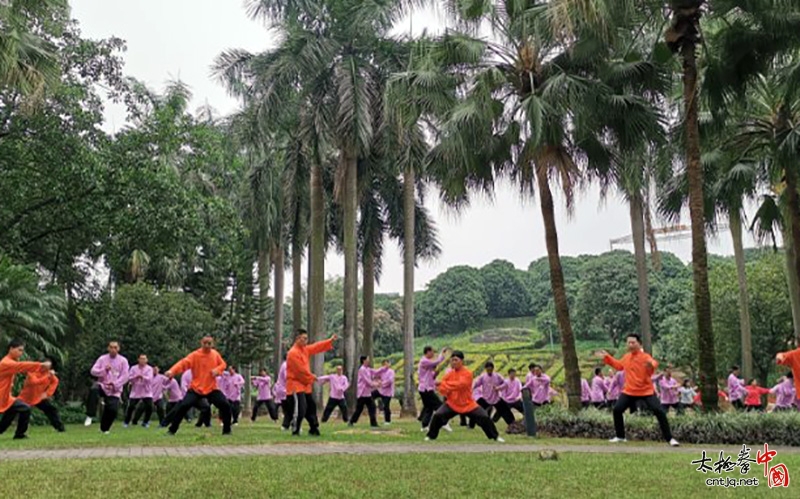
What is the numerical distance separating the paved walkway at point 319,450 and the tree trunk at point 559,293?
4498 mm

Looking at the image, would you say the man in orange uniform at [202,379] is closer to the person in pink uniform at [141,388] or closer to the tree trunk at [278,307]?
the person in pink uniform at [141,388]

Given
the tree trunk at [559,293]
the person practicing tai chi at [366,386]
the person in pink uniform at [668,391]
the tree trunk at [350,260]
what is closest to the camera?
the tree trunk at [559,293]

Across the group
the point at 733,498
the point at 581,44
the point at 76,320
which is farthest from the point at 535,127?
the point at 76,320

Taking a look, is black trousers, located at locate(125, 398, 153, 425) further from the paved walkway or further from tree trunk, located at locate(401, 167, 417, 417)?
tree trunk, located at locate(401, 167, 417, 417)

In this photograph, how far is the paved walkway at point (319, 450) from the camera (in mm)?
10297

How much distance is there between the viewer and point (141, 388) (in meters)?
18.6

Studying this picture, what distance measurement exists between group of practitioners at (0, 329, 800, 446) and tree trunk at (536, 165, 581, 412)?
108 centimetres

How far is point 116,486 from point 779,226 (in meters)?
19.0

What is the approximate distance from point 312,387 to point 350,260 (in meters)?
12.5

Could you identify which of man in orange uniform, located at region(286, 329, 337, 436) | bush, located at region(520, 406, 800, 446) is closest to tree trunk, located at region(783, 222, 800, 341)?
bush, located at region(520, 406, 800, 446)

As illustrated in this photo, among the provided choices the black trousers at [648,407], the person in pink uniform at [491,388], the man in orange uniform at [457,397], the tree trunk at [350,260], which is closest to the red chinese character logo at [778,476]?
the black trousers at [648,407]

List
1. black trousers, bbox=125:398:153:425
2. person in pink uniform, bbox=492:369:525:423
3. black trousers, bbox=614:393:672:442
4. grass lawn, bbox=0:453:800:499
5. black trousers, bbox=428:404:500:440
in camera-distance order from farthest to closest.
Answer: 1. black trousers, bbox=125:398:153:425
2. person in pink uniform, bbox=492:369:525:423
3. black trousers, bbox=428:404:500:440
4. black trousers, bbox=614:393:672:442
5. grass lawn, bbox=0:453:800:499

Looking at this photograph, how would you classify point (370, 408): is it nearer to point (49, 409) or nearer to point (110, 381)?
point (110, 381)

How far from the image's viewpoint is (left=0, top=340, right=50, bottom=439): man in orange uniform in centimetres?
1298
